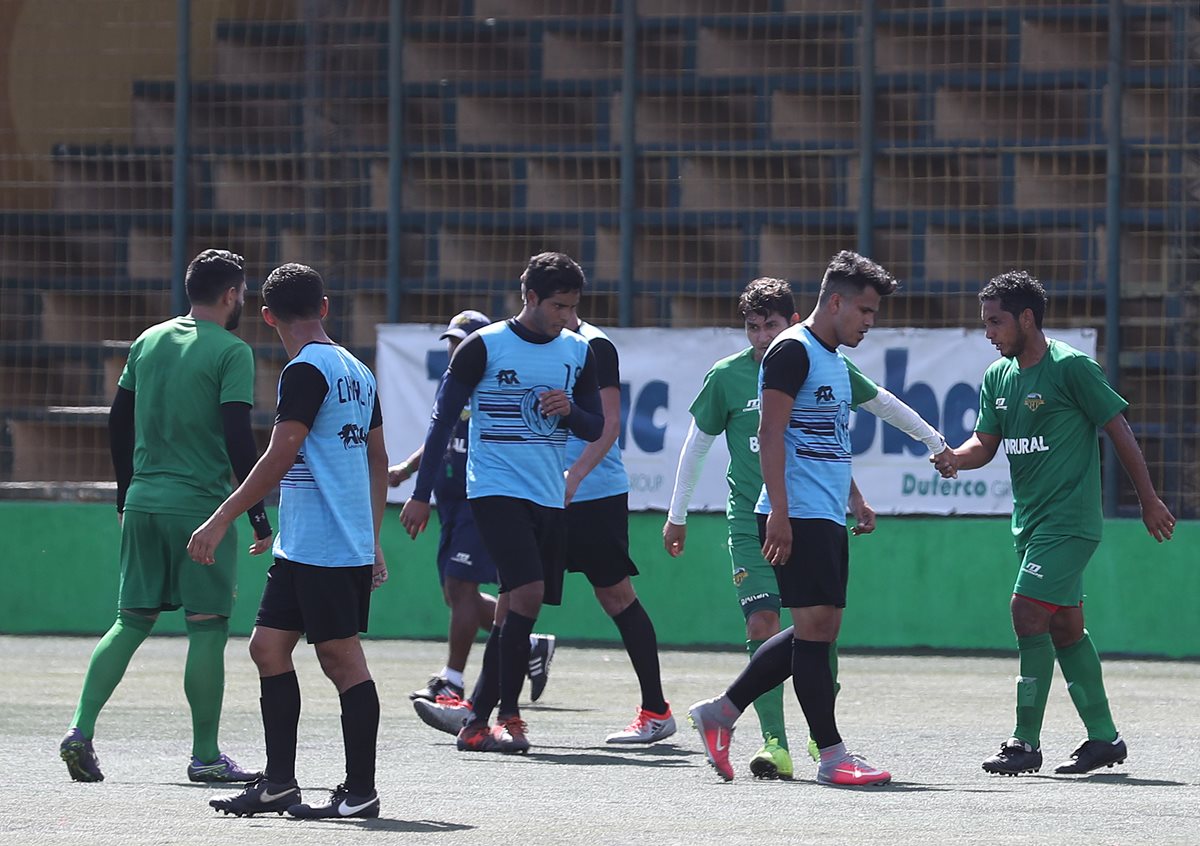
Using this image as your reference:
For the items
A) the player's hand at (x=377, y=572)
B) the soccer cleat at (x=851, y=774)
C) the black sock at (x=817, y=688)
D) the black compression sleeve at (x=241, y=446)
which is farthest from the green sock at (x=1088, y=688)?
the black compression sleeve at (x=241, y=446)

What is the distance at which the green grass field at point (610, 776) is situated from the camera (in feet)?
21.0

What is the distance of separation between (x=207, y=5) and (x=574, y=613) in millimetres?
5016

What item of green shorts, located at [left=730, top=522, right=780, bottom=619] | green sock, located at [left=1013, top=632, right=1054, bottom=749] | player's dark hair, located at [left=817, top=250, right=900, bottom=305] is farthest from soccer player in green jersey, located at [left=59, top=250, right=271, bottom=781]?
green sock, located at [left=1013, top=632, right=1054, bottom=749]

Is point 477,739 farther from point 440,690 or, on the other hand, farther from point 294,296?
point 294,296

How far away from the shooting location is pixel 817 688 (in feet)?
24.8

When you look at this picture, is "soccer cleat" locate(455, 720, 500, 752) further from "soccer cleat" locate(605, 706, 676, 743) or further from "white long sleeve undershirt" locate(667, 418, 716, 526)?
"white long sleeve undershirt" locate(667, 418, 716, 526)

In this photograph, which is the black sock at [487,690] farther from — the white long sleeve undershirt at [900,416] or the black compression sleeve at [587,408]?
the white long sleeve undershirt at [900,416]

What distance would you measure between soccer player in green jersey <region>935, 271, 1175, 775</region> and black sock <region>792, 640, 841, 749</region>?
0.90 metres

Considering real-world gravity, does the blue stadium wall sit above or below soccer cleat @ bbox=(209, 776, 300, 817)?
below

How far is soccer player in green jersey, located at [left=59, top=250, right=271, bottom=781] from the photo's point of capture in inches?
307

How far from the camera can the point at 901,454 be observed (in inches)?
563

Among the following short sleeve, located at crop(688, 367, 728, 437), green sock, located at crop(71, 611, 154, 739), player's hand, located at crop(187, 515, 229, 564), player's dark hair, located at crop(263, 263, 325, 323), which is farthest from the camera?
short sleeve, located at crop(688, 367, 728, 437)

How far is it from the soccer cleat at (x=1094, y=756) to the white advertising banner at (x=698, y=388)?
19.6 feet

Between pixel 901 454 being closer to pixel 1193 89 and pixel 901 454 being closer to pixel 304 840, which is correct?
pixel 1193 89
